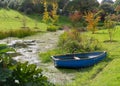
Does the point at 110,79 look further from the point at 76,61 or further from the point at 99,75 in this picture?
the point at 76,61

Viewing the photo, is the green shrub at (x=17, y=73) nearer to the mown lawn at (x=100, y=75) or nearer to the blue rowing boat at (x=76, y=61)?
the mown lawn at (x=100, y=75)

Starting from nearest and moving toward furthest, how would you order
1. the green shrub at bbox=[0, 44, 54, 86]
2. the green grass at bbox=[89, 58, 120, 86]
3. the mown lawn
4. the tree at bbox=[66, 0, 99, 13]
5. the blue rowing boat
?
the green shrub at bbox=[0, 44, 54, 86] < the green grass at bbox=[89, 58, 120, 86] < the mown lawn < the blue rowing boat < the tree at bbox=[66, 0, 99, 13]

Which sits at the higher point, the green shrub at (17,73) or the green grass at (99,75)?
the green shrub at (17,73)

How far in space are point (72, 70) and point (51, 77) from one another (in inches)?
76.1

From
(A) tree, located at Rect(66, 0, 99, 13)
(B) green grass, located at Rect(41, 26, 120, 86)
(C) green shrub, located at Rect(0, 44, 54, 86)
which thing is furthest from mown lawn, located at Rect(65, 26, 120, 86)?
(A) tree, located at Rect(66, 0, 99, 13)

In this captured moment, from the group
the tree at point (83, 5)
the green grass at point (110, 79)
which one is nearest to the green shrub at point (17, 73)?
the green grass at point (110, 79)

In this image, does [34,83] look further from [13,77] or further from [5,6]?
[5,6]

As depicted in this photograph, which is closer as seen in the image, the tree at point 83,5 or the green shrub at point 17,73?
the green shrub at point 17,73

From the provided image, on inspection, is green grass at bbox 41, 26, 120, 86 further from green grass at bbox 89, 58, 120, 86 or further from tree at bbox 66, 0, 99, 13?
tree at bbox 66, 0, 99, 13

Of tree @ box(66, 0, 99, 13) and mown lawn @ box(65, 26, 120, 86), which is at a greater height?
tree @ box(66, 0, 99, 13)

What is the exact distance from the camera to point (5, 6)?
2569 inches

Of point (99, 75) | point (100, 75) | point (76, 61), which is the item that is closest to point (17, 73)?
point (100, 75)

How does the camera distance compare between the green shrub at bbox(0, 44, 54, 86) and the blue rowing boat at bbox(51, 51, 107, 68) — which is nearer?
the green shrub at bbox(0, 44, 54, 86)

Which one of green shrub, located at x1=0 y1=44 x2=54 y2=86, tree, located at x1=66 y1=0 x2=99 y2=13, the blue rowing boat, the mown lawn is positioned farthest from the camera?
tree, located at x1=66 y1=0 x2=99 y2=13
